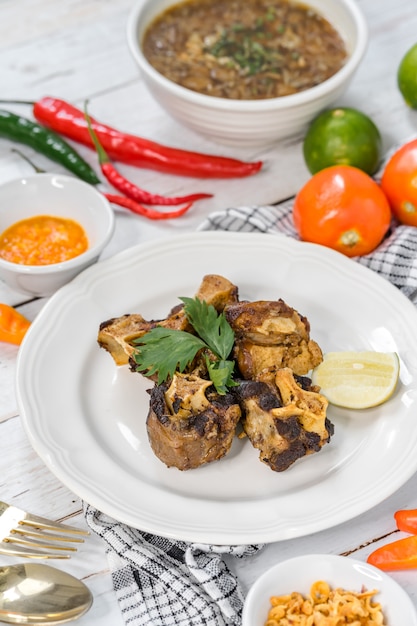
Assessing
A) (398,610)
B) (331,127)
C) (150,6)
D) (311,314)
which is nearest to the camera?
(398,610)

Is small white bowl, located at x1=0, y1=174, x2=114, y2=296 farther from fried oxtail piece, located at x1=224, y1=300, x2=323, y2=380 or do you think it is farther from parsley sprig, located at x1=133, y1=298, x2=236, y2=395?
fried oxtail piece, located at x1=224, y1=300, x2=323, y2=380

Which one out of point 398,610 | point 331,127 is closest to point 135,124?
point 331,127

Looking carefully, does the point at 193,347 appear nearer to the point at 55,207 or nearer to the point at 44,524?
the point at 44,524

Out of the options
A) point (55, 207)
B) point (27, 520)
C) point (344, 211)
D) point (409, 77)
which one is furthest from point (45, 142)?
point (27, 520)

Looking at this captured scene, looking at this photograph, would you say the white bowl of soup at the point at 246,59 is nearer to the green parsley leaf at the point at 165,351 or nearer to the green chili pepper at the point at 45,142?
the green chili pepper at the point at 45,142

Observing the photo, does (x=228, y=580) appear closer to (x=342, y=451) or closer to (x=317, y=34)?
(x=342, y=451)

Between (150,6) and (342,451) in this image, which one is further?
(150,6)

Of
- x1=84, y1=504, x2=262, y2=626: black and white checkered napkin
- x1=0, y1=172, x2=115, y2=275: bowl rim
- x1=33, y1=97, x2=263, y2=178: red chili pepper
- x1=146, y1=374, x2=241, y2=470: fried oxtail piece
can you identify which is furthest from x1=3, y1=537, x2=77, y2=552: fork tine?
x1=33, y1=97, x2=263, y2=178: red chili pepper
